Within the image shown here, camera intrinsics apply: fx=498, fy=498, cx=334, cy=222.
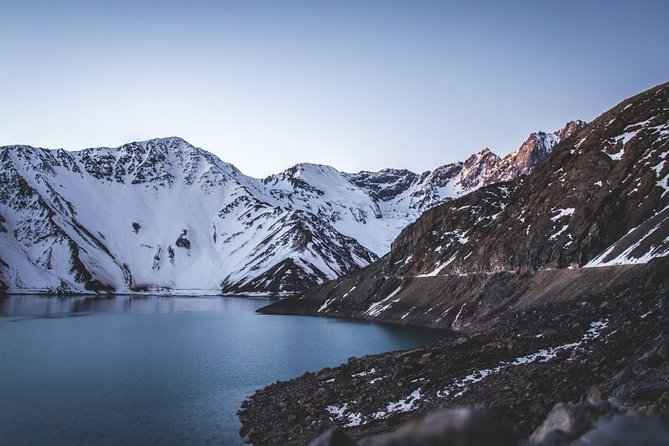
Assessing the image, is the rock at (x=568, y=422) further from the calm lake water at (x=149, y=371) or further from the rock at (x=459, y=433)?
the calm lake water at (x=149, y=371)

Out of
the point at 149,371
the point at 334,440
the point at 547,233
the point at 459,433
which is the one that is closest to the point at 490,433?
the point at 459,433

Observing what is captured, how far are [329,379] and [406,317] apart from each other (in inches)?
2617

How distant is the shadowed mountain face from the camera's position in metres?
74.5

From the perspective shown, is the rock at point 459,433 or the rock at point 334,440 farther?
the rock at point 334,440

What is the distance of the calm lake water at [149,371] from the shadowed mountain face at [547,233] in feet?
48.3

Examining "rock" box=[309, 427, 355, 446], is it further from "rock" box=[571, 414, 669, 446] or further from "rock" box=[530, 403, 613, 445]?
"rock" box=[571, 414, 669, 446]

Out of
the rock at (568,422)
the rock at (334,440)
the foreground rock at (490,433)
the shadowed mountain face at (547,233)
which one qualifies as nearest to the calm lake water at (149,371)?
the shadowed mountain face at (547,233)

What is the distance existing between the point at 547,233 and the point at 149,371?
2753 inches

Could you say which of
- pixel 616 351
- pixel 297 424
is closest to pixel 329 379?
pixel 297 424

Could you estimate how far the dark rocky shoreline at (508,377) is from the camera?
23.4 metres

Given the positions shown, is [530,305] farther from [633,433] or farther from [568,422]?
[633,433]

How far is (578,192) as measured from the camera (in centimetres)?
9256

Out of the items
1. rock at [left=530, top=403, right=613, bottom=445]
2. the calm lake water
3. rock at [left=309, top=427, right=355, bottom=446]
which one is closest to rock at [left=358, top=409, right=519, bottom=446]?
rock at [left=530, top=403, right=613, bottom=445]

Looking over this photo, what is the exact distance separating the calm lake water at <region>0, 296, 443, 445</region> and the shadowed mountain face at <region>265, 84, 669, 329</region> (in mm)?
14709
